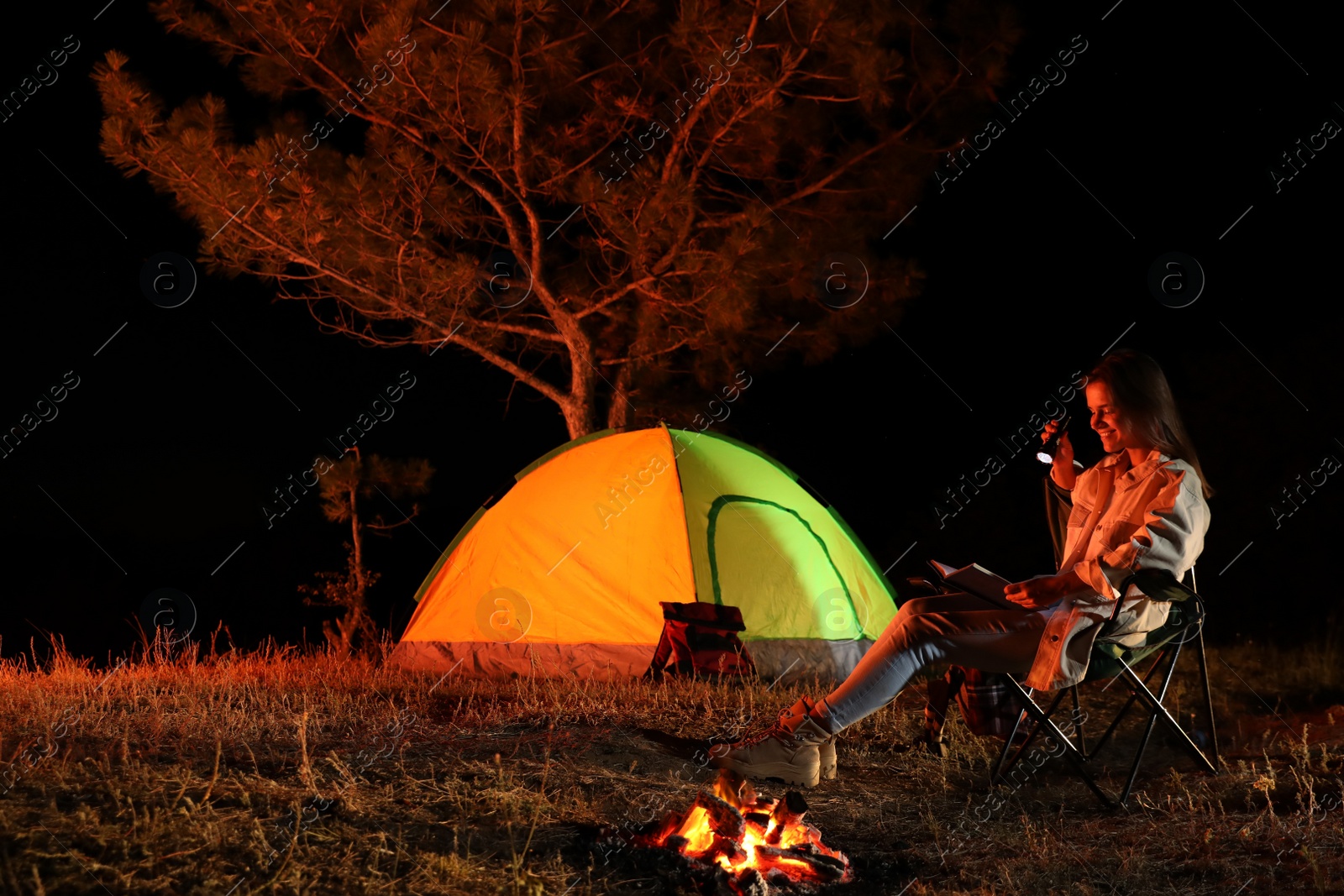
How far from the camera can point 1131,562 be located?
3.40m

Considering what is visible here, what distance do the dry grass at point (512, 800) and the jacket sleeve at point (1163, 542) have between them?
710 millimetres

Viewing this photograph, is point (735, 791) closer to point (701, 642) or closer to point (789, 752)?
point (789, 752)

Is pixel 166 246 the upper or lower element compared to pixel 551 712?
upper

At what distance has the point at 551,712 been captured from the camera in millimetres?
4695

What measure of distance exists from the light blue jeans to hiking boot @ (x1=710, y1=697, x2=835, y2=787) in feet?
0.21

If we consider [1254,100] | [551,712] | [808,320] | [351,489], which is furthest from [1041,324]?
[551,712]

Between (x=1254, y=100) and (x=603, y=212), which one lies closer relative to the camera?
(x=603, y=212)

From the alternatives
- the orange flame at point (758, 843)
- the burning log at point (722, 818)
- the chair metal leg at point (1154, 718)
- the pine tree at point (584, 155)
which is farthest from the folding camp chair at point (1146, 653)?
the pine tree at point (584, 155)

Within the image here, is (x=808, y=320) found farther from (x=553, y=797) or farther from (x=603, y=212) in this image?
(x=553, y=797)

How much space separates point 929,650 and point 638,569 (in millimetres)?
3200

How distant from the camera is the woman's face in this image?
146 inches

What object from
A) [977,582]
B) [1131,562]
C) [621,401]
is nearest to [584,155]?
[621,401]

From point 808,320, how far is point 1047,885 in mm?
5902

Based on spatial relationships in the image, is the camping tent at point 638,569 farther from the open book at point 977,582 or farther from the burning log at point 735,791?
the burning log at point 735,791
